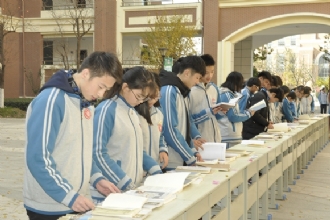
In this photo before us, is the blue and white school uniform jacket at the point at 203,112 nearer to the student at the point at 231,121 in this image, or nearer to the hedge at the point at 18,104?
the student at the point at 231,121

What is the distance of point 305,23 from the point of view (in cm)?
2247

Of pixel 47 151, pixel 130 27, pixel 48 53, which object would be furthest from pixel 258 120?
pixel 48 53

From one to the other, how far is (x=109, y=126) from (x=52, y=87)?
0.71 m

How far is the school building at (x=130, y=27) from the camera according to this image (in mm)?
22688

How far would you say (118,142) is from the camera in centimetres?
341

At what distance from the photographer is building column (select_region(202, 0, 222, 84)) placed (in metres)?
24.0

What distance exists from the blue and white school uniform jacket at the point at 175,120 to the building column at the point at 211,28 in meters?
19.5

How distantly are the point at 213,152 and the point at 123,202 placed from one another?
2099mm

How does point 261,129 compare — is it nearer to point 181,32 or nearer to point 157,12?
point 181,32

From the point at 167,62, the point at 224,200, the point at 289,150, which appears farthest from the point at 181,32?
the point at 224,200

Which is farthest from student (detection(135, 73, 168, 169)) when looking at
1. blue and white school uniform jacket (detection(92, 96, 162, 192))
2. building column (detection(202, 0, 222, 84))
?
building column (detection(202, 0, 222, 84))

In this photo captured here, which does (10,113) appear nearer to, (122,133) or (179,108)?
(179,108)

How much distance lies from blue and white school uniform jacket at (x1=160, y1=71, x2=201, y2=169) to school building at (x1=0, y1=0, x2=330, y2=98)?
1846cm

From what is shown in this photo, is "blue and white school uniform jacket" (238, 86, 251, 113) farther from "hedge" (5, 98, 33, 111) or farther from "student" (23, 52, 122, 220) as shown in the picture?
"hedge" (5, 98, 33, 111)
